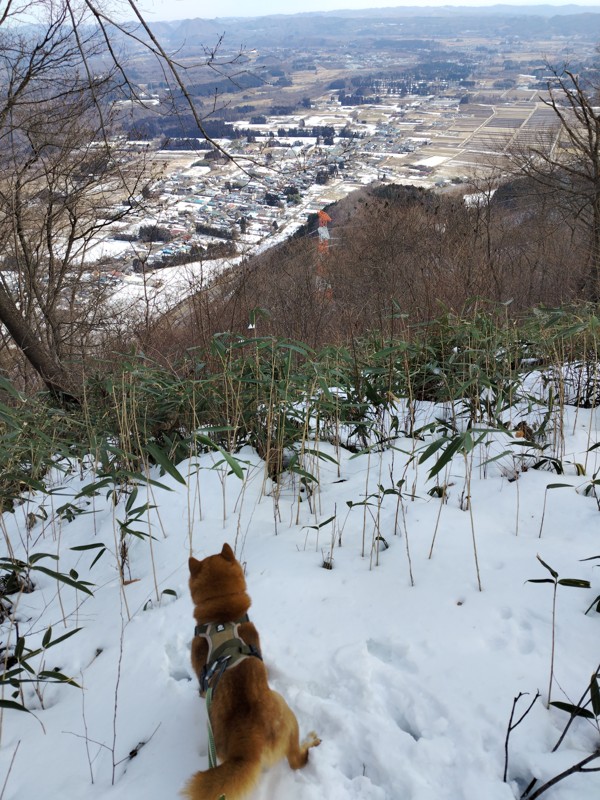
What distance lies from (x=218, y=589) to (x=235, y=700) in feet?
1.12

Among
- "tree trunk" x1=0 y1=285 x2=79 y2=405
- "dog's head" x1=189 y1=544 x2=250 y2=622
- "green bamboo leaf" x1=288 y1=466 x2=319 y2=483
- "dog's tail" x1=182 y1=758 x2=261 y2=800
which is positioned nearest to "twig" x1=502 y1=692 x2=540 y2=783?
"dog's tail" x1=182 y1=758 x2=261 y2=800

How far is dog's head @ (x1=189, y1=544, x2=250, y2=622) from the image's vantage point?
1.54 metres

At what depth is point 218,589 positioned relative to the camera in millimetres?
1574

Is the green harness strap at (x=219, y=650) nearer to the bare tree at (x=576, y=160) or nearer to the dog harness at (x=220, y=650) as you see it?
the dog harness at (x=220, y=650)

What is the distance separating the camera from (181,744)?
1412mm

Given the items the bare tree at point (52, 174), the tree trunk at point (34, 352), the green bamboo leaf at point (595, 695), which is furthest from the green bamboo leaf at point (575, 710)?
the tree trunk at point (34, 352)

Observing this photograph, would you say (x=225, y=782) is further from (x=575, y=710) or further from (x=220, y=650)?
(x=575, y=710)

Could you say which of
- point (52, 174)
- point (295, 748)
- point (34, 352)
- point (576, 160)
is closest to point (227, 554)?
point (295, 748)

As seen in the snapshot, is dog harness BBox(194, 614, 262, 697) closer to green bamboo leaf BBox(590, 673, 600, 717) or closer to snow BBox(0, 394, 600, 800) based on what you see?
snow BBox(0, 394, 600, 800)

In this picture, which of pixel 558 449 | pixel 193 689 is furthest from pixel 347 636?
pixel 558 449

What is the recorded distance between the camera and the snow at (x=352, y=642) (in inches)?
51.3

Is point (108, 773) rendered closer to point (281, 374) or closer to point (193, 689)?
point (193, 689)

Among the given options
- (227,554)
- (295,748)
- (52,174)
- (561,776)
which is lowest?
(295,748)

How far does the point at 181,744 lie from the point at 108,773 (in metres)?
→ 0.19
